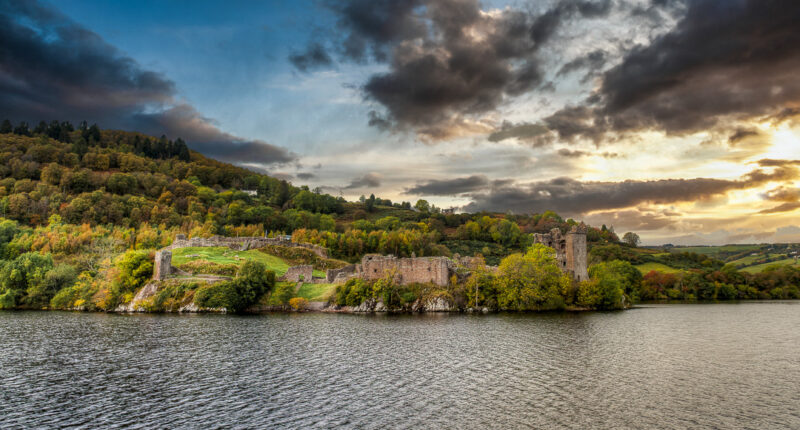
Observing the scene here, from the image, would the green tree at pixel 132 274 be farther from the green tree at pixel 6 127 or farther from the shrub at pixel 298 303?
the green tree at pixel 6 127

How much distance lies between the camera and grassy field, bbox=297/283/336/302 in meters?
63.5

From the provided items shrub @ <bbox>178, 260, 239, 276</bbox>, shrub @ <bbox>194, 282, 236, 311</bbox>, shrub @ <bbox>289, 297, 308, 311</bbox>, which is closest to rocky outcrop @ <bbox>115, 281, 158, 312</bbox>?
shrub @ <bbox>178, 260, 239, 276</bbox>

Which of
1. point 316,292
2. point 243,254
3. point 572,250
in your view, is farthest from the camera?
point 243,254

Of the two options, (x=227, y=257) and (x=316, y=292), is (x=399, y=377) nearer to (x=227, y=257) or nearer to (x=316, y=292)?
(x=316, y=292)

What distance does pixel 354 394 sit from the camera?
2094 centimetres

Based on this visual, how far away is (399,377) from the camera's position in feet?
79.0

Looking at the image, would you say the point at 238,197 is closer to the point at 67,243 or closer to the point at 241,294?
the point at 67,243

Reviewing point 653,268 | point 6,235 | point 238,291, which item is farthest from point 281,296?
point 653,268

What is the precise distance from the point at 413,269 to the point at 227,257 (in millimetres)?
30675

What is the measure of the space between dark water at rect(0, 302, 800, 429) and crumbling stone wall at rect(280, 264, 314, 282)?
24.8 meters

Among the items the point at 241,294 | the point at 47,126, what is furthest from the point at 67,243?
the point at 47,126

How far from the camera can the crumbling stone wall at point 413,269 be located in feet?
211

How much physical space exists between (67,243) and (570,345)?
88.1 m

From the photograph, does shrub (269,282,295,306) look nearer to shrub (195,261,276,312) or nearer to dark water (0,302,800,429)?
shrub (195,261,276,312)
